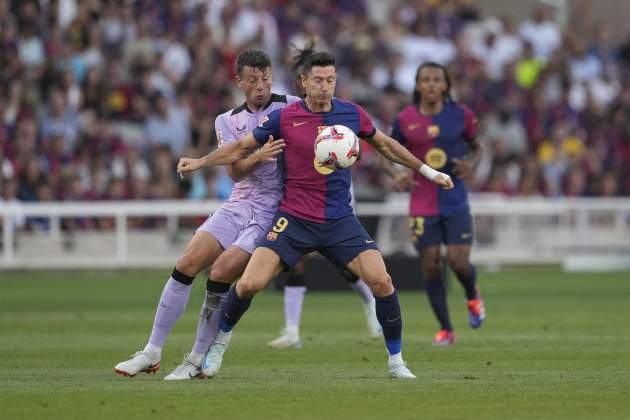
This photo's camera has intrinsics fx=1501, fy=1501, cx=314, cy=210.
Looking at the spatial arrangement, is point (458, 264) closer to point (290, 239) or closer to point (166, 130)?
point (290, 239)

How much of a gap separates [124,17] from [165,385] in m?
18.3

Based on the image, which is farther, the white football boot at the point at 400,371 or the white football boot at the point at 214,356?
the white football boot at the point at 214,356

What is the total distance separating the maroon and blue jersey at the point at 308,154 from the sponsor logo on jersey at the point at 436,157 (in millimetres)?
3659

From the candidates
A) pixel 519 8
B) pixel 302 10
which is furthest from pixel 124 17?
pixel 519 8

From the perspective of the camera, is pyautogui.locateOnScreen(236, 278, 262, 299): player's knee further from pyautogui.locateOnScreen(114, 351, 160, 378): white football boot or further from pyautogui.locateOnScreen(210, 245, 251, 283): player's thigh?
pyautogui.locateOnScreen(114, 351, 160, 378): white football boot

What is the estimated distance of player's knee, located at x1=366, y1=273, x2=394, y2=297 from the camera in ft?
35.2

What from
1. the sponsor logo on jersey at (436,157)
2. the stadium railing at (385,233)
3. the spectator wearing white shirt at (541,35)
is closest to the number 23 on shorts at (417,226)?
the sponsor logo on jersey at (436,157)

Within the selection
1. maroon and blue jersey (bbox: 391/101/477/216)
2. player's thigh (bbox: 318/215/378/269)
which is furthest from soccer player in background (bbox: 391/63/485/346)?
player's thigh (bbox: 318/215/378/269)

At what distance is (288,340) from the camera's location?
1429 cm

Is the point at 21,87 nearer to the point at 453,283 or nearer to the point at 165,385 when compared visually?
the point at 453,283

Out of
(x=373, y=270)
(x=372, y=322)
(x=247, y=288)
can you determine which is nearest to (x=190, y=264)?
(x=247, y=288)

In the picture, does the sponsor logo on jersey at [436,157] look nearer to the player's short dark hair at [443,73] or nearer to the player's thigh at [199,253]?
the player's short dark hair at [443,73]

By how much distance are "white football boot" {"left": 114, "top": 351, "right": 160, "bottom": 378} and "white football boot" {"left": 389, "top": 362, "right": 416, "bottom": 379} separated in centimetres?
175

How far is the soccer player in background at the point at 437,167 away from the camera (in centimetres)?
1461
